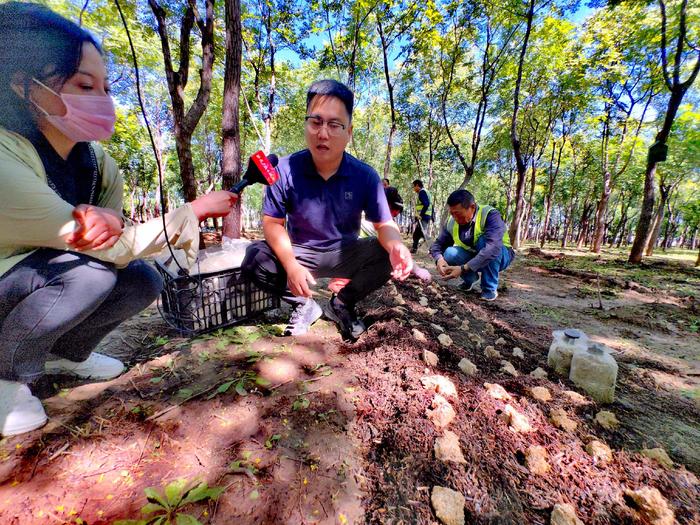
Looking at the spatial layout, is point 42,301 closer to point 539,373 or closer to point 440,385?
point 440,385

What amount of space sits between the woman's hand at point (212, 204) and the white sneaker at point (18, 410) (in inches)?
45.4

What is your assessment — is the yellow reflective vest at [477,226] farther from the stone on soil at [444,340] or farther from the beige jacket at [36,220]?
the beige jacket at [36,220]

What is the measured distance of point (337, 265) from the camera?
250 cm

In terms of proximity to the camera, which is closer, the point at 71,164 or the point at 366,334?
the point at 71,164

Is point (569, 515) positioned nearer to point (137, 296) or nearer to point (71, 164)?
point (137, 296)

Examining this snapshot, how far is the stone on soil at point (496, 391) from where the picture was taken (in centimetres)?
158

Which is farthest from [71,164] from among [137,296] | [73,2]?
[73,2]

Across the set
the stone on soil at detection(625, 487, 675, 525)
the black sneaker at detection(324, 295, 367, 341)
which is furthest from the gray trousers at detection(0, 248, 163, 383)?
the stone on soil at detection(625, 487, 675, 525)

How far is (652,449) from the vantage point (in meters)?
1.31

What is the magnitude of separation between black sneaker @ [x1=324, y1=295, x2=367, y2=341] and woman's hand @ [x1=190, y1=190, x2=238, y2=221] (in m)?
1.24

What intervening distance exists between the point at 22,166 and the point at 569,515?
2.48 m

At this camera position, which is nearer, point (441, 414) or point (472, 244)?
point (441, 414)

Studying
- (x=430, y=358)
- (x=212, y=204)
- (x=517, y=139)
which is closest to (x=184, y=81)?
(x=212, y=204)

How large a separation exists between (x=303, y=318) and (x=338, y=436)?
1231mm
